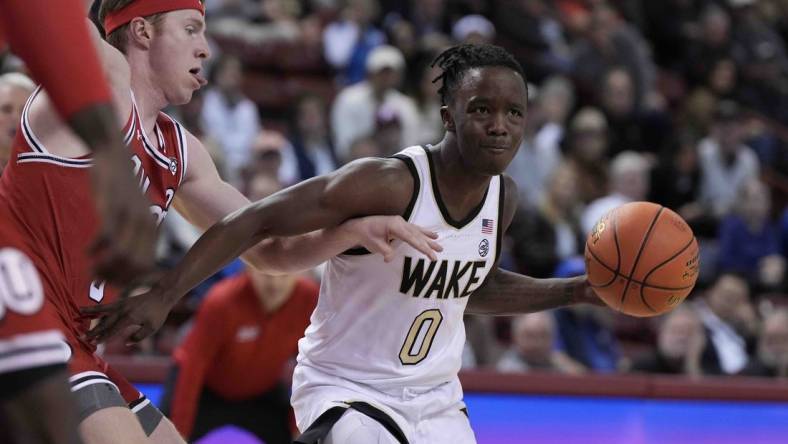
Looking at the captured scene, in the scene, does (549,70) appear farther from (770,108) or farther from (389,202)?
(389,202)

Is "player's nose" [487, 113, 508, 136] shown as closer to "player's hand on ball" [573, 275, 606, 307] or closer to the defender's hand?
"player's hand on ball" [573, 275, 606, 307]

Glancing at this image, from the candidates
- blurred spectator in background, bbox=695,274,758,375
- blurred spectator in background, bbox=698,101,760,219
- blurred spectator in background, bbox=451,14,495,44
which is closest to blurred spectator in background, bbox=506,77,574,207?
blurred spectator in background, bbox=451,14,495,44

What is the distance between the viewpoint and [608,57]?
13.6 m

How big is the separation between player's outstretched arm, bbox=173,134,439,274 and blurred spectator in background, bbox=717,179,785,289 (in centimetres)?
725

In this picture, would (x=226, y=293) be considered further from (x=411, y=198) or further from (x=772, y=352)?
(x=772, y=352)

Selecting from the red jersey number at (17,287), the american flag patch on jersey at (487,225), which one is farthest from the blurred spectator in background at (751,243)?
the red jersey number at (17,287)

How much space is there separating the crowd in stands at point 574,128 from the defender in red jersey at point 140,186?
12.0ft

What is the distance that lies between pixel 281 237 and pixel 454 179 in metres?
0.62

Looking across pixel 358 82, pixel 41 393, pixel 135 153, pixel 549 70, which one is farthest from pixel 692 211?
pixel 41 393

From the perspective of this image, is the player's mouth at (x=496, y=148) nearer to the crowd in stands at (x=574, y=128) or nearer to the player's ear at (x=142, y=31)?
the player's ear at (x=142, y=31)

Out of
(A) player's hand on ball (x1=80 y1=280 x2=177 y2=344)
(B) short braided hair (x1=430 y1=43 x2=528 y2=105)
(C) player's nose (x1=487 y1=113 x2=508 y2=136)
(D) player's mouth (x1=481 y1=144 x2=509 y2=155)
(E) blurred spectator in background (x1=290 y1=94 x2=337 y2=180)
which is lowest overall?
(E) blurred spectator in background (x1=290 y1=94 x2=337 y2=180)

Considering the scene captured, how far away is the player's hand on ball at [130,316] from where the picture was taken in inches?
142

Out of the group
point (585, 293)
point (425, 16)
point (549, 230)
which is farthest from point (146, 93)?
point (425, 16)

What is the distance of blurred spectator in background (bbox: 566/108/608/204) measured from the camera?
1095 centimetres
